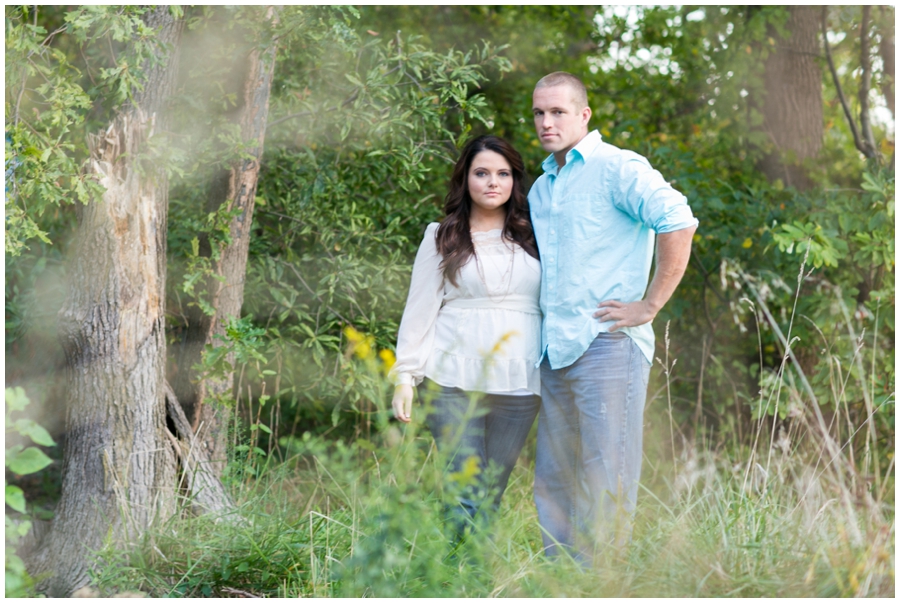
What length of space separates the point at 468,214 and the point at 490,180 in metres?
0.17

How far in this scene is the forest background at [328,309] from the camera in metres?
2.46

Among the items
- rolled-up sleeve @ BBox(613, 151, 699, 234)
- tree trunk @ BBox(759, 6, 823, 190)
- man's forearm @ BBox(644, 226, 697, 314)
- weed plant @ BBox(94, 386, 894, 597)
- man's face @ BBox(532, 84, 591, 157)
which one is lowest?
weed plant @ BBox(94, 386, 894, 597)

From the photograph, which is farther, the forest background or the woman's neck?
the woman's neck

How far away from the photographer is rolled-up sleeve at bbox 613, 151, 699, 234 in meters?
2.52

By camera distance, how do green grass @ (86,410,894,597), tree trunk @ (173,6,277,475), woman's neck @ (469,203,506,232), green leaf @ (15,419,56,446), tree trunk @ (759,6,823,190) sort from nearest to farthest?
green leaf @ (15,419,56,446), green grass @ (86,410,894,597), woman's neck @ (469,203,506,232), tree trunk @ (173,6,277,475), tree trunk @ (759,6,823,190)

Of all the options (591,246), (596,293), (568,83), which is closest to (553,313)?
(596,293)

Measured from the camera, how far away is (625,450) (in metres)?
2.68

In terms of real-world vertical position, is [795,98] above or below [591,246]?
above

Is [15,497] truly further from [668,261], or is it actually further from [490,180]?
[668,261]

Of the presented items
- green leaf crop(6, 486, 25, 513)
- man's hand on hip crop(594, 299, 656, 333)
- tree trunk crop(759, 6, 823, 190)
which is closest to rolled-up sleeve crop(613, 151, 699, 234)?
man's hand on hip crop(594, 299, 656, 333)

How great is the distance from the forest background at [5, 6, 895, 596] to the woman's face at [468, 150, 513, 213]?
0.66 m

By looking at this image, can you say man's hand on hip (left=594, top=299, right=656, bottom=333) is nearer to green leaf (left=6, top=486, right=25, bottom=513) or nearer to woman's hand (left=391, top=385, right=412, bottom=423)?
woman's hand (left=391, top=385, right=412, bottom=423)

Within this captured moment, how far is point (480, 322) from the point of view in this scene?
8.95ft

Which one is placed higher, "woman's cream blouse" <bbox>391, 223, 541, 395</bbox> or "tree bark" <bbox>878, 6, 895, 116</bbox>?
"tree bark" <bbox>878, 6, 895, 116</bbox>
